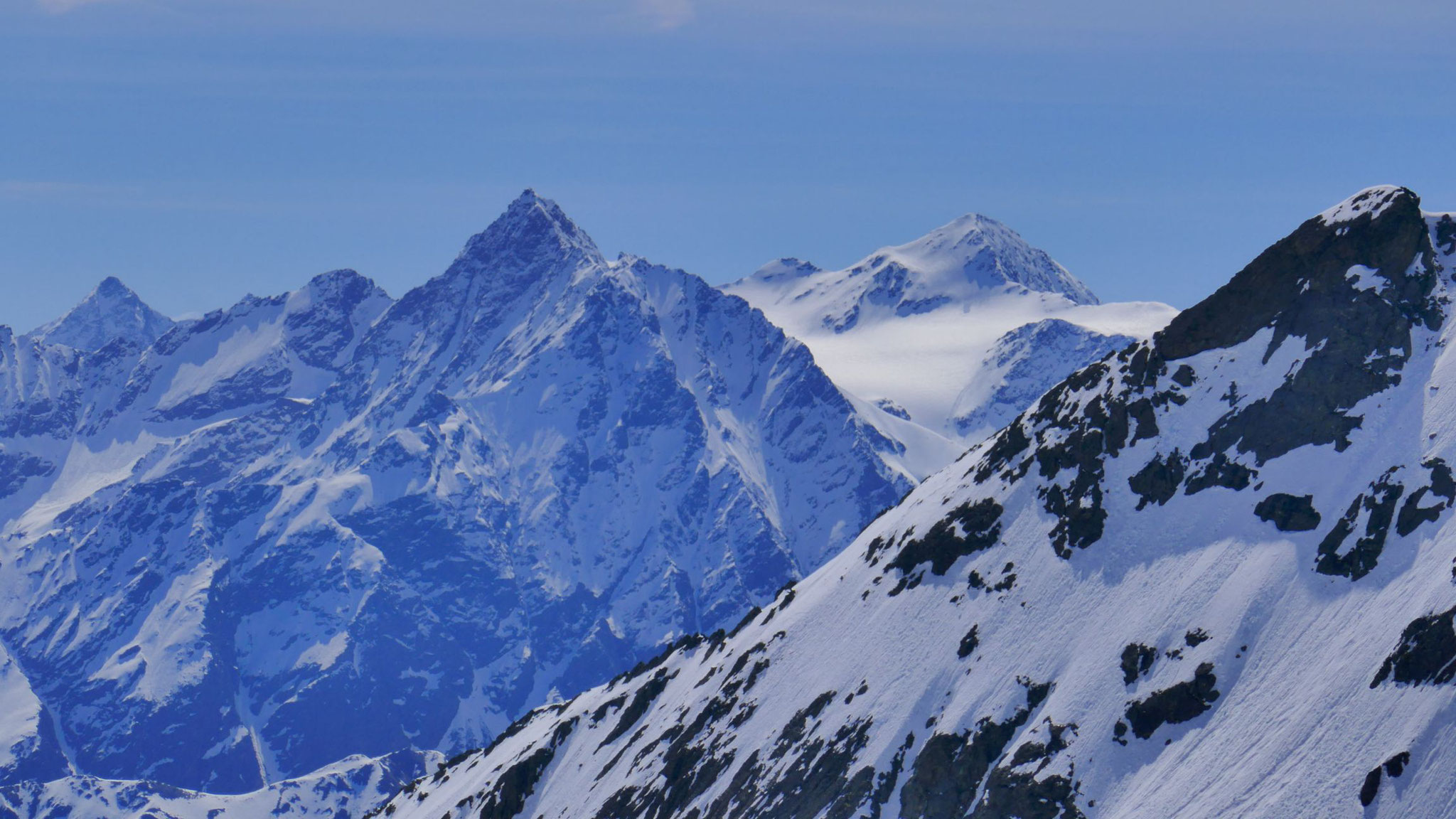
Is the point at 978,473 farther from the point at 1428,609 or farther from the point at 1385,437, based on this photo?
the point at 1428,609

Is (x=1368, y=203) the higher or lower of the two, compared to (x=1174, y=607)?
higher

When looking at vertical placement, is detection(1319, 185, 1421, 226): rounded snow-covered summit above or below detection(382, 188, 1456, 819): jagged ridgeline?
above

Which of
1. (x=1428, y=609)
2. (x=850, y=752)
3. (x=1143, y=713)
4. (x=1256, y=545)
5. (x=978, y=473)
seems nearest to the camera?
(x=1428, y=609)

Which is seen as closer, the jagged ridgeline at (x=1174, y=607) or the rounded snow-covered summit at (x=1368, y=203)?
the jagged ridgeline at (x=1174, y=607)

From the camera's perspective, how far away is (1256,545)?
4267 inches

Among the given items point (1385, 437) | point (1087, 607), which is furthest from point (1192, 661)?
point (1385, 437)

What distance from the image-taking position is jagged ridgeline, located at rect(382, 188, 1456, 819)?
93375mm

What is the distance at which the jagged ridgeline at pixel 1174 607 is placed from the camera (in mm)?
93375

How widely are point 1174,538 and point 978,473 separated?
1062 inches

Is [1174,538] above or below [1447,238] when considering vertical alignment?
below

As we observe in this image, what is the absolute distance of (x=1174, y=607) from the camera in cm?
10856

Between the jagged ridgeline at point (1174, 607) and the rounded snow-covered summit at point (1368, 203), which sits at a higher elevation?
the rounded snow-covered summit at point (1368, 203)

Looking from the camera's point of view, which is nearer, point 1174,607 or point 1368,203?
point 1174,607

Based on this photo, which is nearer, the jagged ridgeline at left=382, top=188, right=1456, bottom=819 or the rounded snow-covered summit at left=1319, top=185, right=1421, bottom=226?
the jagged ridgeline at left=382, top=188, right=1456, bottom=819
